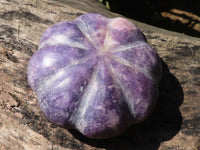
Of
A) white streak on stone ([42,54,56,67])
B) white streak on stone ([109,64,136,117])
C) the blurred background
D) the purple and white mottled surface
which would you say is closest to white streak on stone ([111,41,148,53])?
the purple and white mottled surface

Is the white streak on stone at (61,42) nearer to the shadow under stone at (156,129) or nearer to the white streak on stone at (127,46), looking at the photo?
the white streak on stone at (127,46)

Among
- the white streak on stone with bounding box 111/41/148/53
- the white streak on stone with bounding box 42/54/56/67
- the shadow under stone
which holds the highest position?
the white streak on stone with bounding box 111/41/148/53

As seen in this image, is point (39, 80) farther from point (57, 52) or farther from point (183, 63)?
point (183, 63)

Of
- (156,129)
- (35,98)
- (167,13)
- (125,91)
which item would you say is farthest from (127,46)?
(167,13)

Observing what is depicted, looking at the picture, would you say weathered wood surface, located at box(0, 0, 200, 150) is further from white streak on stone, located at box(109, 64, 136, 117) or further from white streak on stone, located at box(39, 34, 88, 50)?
white streak on stone, located at box(39, 34, 88, 50)

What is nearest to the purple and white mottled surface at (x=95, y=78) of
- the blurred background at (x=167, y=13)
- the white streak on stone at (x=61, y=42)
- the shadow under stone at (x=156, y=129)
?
the white streak on stone at (x=61, y=42)

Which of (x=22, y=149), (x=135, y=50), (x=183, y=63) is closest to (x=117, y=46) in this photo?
(x=135, y=50)

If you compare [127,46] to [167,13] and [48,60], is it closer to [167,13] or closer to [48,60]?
[48,60]
